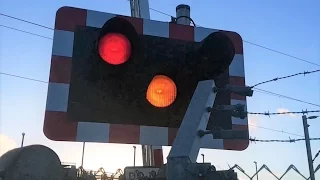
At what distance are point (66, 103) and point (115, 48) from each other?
548 mm

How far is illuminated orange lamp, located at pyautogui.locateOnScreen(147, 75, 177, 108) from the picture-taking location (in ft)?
7.49

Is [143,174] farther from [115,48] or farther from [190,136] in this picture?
[115,48]

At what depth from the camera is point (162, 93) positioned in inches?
90.2

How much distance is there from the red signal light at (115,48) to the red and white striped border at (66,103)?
43 centimetres

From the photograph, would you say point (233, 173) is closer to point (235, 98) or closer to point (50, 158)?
point (235, 98)

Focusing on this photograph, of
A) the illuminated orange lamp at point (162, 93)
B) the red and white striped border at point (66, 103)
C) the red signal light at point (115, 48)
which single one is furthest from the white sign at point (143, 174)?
the red signal light at point (115, 48)

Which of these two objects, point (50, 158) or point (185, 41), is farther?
point (50, 158)

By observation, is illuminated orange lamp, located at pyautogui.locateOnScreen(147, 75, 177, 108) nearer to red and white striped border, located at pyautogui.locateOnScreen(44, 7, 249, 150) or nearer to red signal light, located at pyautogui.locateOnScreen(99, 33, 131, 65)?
red and white striped border, located at pyautogui.locateOnScreen(44, 7, 249, 150)

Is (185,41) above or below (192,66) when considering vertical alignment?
above

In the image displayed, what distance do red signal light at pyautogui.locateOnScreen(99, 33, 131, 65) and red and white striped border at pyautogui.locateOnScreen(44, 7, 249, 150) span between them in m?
0.43

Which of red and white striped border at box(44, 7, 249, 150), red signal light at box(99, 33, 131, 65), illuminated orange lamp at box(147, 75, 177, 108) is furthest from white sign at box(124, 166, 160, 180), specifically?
red signal light at box(99, 33, 131, 65)

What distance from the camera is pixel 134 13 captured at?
5793 millimetres

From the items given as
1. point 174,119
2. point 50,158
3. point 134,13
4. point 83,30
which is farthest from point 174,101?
point 134,13

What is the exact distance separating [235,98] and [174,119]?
58 centimetres
